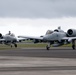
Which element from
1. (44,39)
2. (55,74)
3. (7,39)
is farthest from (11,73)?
(7,39)

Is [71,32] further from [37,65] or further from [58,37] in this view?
[37,65]

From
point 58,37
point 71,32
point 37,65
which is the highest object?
point 71,32

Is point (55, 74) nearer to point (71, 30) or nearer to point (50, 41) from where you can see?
point (50, 41)

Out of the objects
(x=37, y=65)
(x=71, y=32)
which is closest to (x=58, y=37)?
(x=71, y=32)

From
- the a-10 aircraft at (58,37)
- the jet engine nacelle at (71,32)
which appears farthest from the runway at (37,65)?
the jet engine nacelle at (71,32)

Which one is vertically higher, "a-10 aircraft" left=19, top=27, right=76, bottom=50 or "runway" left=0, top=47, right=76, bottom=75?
"a-10 aircraft" left=19, top=27, right=76, bottom=50

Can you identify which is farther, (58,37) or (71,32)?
(71,32)

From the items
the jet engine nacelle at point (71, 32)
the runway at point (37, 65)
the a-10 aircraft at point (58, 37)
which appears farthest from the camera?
the jet engine nacelle at point (71, 32)

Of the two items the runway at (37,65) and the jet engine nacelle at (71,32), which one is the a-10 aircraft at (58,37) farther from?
the runway at (37,65)

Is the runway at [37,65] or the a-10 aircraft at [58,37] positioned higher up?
the a-10 aircraft at [58,37]

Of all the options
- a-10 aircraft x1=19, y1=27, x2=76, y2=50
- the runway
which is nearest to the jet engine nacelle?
a-10 aircraft x1=19, y1=27, x2=76, y2=50

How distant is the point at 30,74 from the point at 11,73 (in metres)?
0.97

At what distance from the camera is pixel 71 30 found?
69.6m

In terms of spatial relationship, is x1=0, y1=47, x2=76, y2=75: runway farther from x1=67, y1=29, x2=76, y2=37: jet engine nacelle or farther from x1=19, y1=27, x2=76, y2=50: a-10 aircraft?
x1=67, y1=29, x2=76, y2=37: jet engine nacelle
